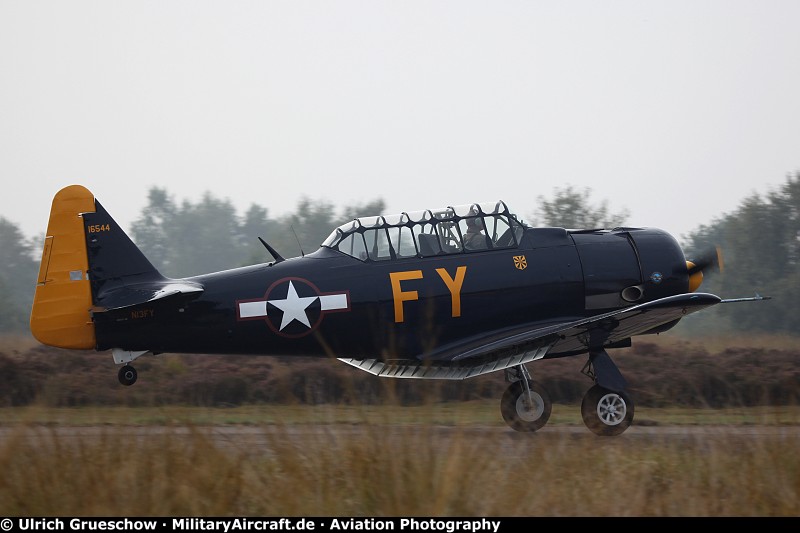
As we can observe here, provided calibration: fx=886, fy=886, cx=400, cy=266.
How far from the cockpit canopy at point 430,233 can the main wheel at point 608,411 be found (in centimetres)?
217

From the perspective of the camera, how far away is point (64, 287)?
10391mm

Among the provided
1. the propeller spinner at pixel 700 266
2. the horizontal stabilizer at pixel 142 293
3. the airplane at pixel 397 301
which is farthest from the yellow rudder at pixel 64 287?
the propeller spinner at pixel 700 266

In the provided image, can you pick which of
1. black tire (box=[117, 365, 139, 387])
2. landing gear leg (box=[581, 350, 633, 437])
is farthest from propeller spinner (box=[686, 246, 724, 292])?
black tire (box=[117, 365, 139, 387])

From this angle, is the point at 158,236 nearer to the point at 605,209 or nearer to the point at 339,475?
the point at 605,209

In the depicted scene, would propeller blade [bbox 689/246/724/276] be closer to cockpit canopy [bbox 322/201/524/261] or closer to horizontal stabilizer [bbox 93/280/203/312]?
cockpit canopy [bbox 322/201/524/261]

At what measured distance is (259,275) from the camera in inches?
420

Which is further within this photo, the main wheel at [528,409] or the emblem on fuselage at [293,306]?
the main wheel at [528,409]

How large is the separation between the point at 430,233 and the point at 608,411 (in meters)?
3.02

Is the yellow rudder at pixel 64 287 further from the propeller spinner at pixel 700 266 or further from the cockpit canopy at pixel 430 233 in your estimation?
the propeller spinner at pixel 700 266

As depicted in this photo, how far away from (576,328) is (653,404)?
179 inches

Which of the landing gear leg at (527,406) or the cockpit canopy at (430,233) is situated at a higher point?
the cockpit canopy at (430,233)

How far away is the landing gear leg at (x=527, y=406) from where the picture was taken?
35.1 feet

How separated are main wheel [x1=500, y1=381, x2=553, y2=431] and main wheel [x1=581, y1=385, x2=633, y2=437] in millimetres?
594

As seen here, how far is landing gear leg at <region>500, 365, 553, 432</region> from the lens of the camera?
10.7 m
